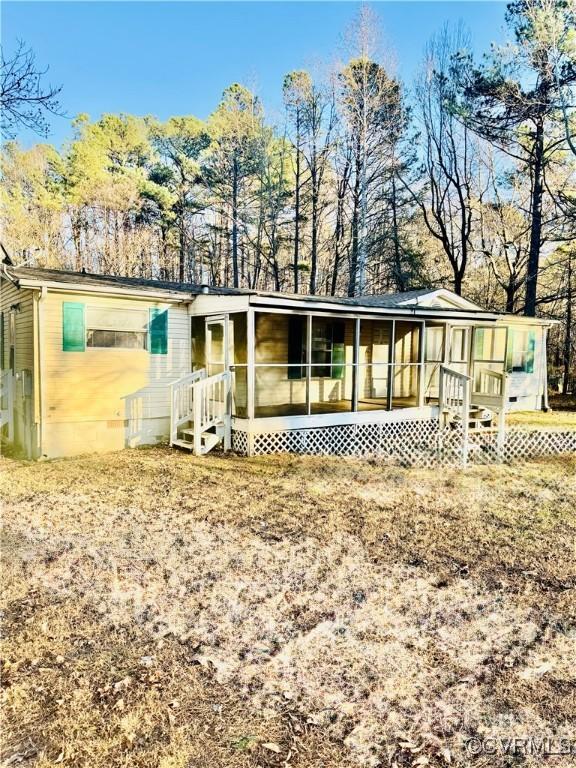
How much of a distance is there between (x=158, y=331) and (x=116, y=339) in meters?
0.86

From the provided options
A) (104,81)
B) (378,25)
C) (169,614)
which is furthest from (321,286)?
(169,614)

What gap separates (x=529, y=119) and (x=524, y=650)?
19101 millimetres

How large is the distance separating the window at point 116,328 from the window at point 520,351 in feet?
37.5

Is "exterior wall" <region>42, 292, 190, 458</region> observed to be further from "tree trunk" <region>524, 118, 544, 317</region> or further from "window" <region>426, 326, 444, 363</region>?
"tree trunk" <region>524, 118, 544, 317</region>

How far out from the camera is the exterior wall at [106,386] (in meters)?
8.45

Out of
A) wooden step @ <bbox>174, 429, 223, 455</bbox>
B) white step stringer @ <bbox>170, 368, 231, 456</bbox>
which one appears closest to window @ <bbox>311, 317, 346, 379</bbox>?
white step stringer @ <bbox>170, 368, 231, 456</bbox>

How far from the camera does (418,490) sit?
24.2 ft

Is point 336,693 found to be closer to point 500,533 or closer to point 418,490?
point 500,533

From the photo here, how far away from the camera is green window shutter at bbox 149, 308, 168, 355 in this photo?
9555 mm

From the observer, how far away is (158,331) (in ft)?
31.6

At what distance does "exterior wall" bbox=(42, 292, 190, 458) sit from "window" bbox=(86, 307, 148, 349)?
0.09m

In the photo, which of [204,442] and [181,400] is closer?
[204,442]

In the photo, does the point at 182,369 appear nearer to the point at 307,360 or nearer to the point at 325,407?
the point at 307,360

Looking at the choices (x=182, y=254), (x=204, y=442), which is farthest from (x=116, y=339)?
(x=182, y=254)
